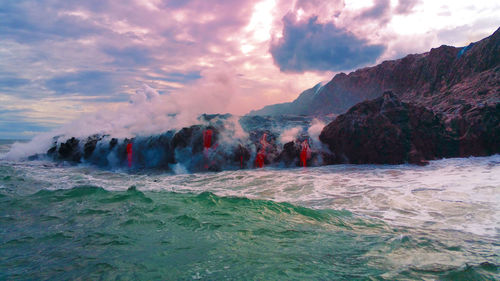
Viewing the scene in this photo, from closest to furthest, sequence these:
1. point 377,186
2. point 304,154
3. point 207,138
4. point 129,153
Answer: point 377,186 < point 304,154 < point 207,138 < point 129,153

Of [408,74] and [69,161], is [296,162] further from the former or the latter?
[408,74]

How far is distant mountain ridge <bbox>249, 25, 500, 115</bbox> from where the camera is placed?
14.9 meters

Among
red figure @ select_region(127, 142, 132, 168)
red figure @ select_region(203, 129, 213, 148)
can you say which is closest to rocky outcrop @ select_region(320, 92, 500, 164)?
red figure @ select_region(203, 129, 213, 148)

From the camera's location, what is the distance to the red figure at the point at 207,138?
13618 mm

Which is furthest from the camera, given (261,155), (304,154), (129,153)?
(129,153)

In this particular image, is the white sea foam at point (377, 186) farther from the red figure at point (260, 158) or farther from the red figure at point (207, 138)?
the red figure at point (207, 138)

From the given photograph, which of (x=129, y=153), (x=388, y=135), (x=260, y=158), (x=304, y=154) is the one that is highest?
(x=388, y=135)

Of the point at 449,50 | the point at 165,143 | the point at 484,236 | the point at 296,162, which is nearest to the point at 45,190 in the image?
the point at 165,143

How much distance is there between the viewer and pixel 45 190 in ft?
27.3

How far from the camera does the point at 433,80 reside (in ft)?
66.0

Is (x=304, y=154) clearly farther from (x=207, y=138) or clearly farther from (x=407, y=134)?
(x=207, y=138)

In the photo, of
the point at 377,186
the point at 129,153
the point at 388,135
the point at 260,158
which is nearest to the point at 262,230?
the point at 377,186

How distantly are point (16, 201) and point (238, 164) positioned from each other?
774 centimetres

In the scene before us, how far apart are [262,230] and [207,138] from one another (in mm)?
9349
